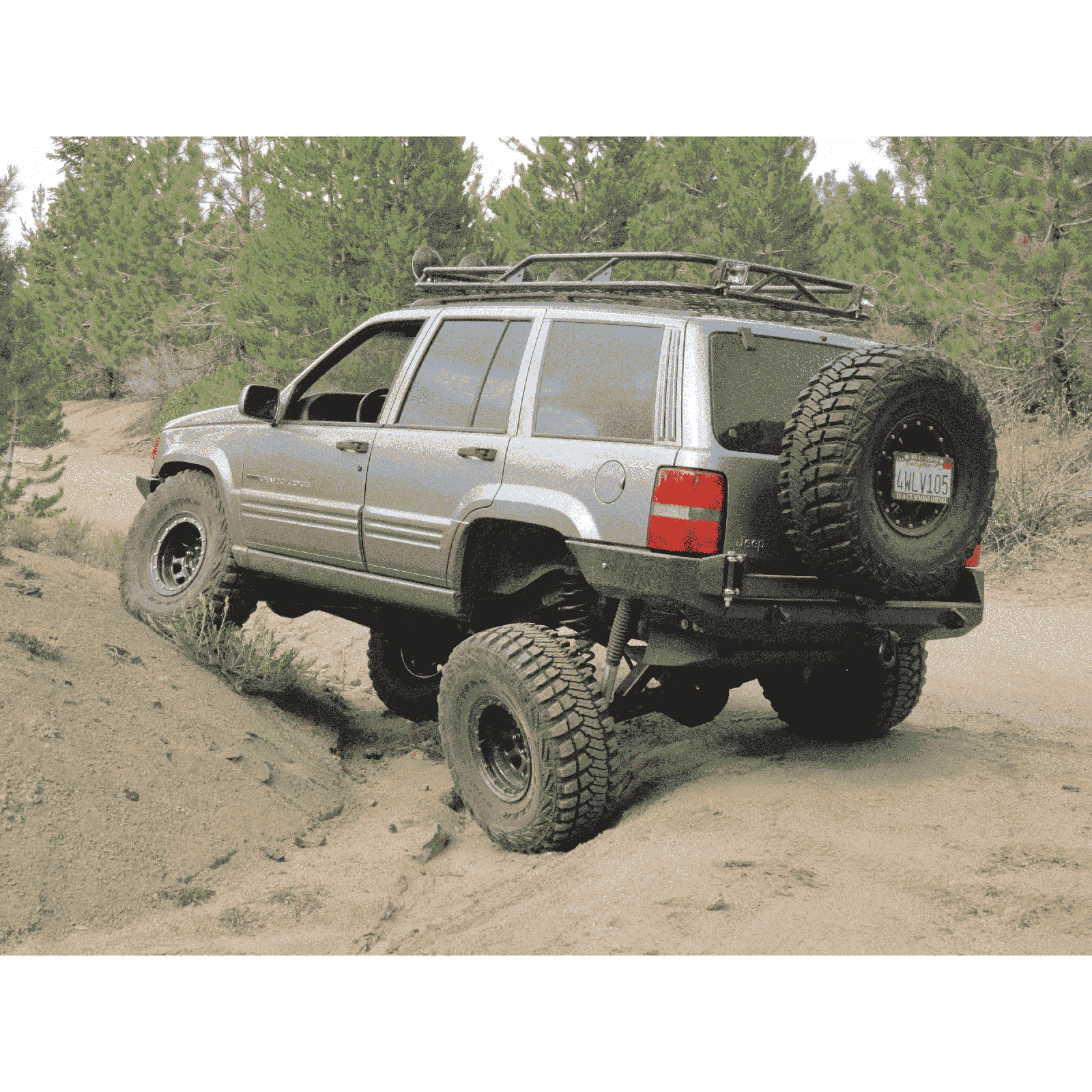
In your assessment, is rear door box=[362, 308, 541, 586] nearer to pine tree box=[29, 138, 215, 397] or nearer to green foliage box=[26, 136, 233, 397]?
pine tree box=[29, 138, 215, 397]

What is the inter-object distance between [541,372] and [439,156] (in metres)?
13.1

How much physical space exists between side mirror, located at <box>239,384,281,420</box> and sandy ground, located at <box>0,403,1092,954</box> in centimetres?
129

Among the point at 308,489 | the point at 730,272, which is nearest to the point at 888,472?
the point at 730,272

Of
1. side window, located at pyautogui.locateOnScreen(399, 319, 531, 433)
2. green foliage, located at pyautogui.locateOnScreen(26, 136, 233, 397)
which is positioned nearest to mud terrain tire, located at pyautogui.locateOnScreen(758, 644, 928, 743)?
side window, located at pyautogui.locateOnScreen(399, 319, 531, 433)

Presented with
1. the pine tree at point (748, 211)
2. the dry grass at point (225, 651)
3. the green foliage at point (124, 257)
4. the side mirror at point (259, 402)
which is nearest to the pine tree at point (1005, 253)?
the pine tree at point (748, 211)

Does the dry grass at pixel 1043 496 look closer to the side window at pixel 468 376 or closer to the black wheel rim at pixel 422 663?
the black wheel rim at pixel 422 663

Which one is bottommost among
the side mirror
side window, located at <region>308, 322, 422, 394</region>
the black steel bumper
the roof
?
the black steel bumper

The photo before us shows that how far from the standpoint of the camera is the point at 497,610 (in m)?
4.99

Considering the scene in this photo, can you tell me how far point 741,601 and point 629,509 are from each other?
518mm

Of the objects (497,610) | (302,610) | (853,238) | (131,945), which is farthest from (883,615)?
(853,238)

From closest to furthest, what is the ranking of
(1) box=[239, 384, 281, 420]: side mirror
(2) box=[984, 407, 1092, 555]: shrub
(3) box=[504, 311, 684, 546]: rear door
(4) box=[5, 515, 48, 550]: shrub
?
(3) box=[504, 311, 684, 546]: rear door < (1) box=[239, 384, 281, 420]: side mirror < (4) box=[5, 515, 48, 550]: shrub < (2) box=[984, 407, 1092, 555]: shrub

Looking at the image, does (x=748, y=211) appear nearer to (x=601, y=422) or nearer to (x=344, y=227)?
(x=344, y=227)

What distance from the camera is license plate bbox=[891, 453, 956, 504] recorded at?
4000mm

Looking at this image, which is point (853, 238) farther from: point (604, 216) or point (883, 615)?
point (883, 615)
